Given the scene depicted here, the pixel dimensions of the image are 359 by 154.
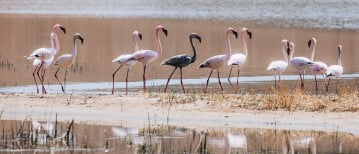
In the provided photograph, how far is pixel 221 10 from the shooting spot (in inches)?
2235

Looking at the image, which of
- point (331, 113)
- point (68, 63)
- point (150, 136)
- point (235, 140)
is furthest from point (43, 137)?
point (68, 63)

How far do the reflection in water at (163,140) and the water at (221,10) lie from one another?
97.5 feet

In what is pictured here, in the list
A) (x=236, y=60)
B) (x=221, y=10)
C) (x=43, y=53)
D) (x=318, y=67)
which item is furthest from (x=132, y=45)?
(x=221, y=10)

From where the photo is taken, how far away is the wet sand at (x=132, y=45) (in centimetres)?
2336

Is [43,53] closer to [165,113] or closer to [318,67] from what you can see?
[165,113]

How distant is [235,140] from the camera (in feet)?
42.3

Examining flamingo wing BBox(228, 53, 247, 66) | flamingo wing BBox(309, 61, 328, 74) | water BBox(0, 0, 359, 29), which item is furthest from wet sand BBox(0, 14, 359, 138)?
water BBox(0, 0, 359, 29)

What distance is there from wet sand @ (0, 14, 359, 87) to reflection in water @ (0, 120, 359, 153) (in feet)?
22.7

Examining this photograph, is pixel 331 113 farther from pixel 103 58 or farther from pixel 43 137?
pixel 103 58

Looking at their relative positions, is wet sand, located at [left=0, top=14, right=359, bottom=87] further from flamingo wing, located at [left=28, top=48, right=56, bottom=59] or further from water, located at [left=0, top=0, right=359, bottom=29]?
water, located at [left=0, top=0, right=359, bottom=29]

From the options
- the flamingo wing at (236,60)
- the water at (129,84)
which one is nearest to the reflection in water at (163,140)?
the water at (129,84)

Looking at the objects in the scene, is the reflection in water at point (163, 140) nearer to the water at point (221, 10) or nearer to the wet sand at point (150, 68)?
the wet sand at point (150, 68)

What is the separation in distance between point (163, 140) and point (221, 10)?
1749 inches

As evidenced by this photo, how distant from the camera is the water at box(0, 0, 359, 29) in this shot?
47.9 metres
